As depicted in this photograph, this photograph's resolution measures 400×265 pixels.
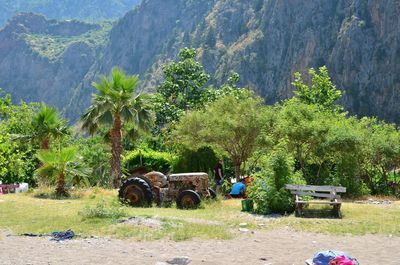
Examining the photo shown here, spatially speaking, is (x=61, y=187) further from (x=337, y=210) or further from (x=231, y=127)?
(x=337, y=210)

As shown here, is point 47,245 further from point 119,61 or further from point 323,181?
point 119,61

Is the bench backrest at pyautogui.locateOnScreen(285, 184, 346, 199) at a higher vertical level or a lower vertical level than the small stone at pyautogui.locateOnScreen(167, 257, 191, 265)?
higher

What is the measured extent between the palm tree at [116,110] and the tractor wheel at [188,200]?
27.6 ft

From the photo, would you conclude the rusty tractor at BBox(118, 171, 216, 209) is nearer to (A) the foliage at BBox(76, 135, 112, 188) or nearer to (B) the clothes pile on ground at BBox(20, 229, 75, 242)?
(B) the clothes pile on ground at BBox(20, 229, 75, 242)

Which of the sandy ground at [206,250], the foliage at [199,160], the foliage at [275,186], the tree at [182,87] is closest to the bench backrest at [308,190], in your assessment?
the foliage at [275,186]

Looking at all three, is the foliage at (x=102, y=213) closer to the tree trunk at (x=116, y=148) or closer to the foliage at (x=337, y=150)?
the foliage at (x=337, y=150)

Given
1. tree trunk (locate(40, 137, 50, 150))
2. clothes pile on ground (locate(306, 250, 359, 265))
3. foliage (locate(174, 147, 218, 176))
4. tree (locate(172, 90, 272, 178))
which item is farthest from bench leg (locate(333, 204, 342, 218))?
tree trunk (locate(40, 137, 50, 150))

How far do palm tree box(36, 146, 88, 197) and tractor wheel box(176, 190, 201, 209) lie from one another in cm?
645

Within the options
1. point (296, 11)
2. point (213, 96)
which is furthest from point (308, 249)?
point (296, 11)

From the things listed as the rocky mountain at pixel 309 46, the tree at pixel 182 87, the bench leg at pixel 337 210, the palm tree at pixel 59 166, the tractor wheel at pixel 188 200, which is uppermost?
the rocky mountain at pixel 309 46

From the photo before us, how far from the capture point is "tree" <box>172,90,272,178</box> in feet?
79.5

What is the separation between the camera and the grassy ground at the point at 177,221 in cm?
1238

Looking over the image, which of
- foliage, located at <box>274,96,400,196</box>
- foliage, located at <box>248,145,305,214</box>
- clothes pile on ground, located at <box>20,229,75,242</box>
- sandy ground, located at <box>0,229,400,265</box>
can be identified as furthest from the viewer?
foliage, located at <box>274,96,400,196</box>

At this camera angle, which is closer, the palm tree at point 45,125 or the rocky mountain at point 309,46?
the palm tree at point 45,125
